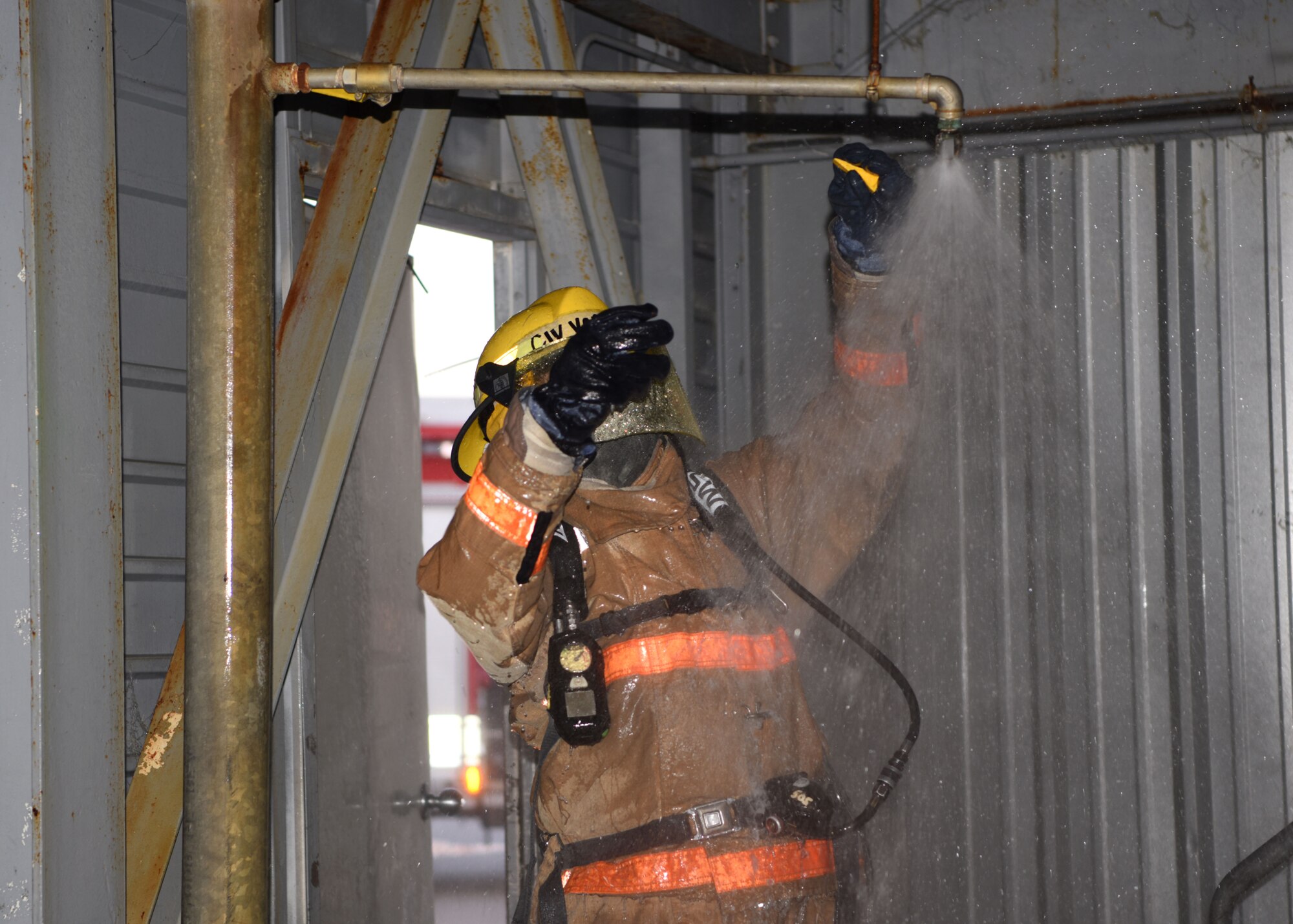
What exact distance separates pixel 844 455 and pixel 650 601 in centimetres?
66

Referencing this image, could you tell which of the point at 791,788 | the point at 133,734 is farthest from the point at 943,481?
Result: the point at 133,734

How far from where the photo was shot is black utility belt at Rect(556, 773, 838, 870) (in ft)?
7.71

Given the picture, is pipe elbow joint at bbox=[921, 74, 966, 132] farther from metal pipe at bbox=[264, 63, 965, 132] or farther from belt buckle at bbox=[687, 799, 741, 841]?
belt buckle at bbox=[687, 799, 741, 841]

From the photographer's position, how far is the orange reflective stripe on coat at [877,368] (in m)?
2.83

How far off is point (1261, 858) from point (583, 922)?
72.6 inches

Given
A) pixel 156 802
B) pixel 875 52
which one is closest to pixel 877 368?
pixel 875 52

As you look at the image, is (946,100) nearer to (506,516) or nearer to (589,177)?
(506,516)

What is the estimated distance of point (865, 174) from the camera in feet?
8.50

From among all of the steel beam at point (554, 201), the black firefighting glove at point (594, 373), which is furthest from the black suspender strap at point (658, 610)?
the steel beam at point (554, 201)

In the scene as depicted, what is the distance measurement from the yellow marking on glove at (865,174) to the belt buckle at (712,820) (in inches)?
52.3

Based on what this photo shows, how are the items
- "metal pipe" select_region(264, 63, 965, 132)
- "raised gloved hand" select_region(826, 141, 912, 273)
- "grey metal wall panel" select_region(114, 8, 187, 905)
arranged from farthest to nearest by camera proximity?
"raised gloved hand" select_region(826, 141, 912, 273) → "grey metal wall panel" select_region(114, 8, 187, 905) → "metal pipe" select_region(264, 63, 965, 132)

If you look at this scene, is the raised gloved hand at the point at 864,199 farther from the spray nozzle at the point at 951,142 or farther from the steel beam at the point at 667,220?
the steel beam at the point at 667,220

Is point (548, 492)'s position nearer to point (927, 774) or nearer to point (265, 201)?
point (265, 201)

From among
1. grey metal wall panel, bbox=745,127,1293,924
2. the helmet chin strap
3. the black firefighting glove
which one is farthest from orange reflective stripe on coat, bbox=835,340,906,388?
grey metal wall panel, bbox=745,127,1293,924
